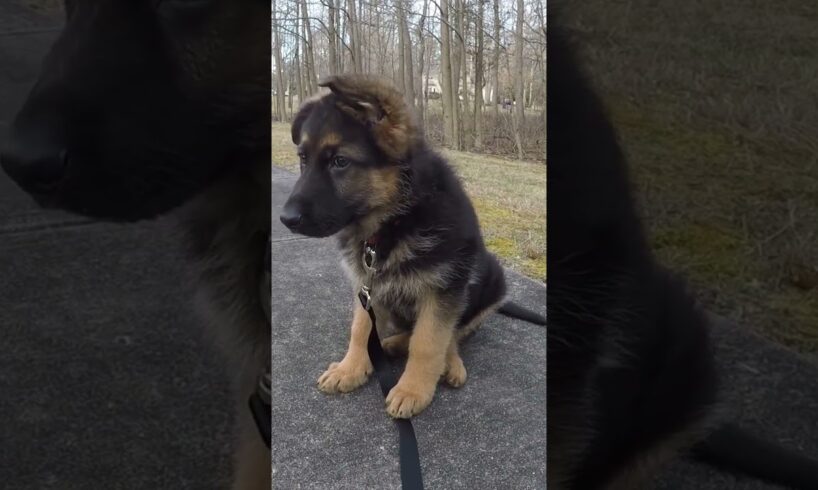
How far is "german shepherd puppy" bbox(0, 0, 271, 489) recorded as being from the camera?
0.89 m

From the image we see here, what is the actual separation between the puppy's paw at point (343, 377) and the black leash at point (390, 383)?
3 cm

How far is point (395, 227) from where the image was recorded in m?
1.26

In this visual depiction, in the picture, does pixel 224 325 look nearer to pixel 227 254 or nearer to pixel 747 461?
pixel 227 254

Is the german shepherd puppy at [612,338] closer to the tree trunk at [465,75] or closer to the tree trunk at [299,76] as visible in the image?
the tree trunk at [465,75]

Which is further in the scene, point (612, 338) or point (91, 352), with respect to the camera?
point (612, 338)

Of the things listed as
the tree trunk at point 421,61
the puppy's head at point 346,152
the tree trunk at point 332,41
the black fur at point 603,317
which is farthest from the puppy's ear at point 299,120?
the black fur at point 603,317

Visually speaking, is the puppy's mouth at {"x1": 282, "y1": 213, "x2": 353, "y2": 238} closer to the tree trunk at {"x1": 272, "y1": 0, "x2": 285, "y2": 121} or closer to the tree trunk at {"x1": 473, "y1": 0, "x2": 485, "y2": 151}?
the tree trunk at {"x1": 272, "y1": 0, "x2": 285, "y2": 121}

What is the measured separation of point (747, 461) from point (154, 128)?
1.18 meters

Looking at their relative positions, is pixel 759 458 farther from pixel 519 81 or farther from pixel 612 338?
pixel 519 81

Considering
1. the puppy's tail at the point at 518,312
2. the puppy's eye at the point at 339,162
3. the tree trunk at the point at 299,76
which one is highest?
the tree trunk at the point at 299,76

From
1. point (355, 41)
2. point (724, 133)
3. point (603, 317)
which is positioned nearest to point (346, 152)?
point (355, 41)

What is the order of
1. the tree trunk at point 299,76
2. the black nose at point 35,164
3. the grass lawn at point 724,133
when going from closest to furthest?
the black nose at point 35,164
the grass lawn at point 724,133
the tree trunk at point 299,76

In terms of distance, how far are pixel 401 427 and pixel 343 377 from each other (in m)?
0.16

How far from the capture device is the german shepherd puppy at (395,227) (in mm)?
1170
